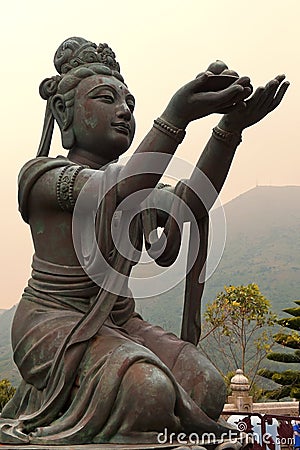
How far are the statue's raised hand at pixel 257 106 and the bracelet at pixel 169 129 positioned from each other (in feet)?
1.22

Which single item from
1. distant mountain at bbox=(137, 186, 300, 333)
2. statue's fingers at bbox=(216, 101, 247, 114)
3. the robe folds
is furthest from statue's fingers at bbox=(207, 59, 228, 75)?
distant mountain at bbox=(137, 186, 300, 333)

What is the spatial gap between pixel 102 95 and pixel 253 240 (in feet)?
206

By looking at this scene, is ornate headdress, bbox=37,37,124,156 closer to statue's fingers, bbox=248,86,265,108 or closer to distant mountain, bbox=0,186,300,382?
statue's fingers, bbox=248,86,265,108

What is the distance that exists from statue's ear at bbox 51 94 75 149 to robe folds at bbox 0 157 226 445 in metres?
0.28

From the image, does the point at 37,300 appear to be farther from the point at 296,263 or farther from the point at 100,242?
the point at 296,263

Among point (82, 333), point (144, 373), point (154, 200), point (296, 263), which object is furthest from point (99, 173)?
point (296, 263)

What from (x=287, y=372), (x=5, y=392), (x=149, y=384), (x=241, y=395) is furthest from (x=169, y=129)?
(x=287, y=372)

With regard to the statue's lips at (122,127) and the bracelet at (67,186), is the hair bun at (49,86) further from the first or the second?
the bracelet at (67,186)

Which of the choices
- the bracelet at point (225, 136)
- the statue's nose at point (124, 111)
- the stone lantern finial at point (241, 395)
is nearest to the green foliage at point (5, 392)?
the stone lantern finial at point (241, 395)

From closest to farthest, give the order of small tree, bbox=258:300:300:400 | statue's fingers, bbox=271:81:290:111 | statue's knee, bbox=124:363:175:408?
statue's knee, bbox=124:363:175:408 → statue's fingers, bbox=271:81:290:111 → small tree, bbox=258:300:300:400

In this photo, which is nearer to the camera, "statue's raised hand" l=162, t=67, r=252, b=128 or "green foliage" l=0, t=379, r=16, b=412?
"statue's raised hand" l=162, t=67, r=252, b=128

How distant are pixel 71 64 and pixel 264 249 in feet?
194

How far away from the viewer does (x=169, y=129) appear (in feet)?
9.59

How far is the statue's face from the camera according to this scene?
3420 millimetres
